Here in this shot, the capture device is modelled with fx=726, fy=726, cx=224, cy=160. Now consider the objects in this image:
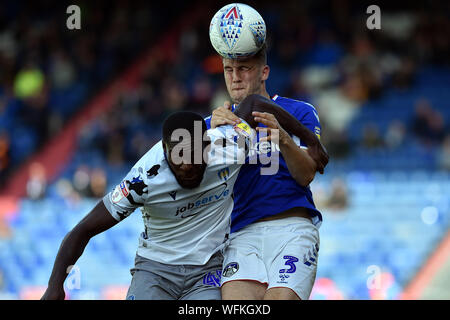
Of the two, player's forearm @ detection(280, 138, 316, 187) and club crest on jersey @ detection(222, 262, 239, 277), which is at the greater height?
player's forearm @ detection(280, 138, 316, 187)

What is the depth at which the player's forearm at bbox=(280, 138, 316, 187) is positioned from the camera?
450 cm

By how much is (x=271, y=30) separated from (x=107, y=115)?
4.53 m

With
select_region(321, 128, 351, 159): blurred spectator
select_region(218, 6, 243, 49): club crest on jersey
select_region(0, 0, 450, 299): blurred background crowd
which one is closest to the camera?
select_region(218, 6, 243, 49): club crest on jersey

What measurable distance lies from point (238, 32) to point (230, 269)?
153cm

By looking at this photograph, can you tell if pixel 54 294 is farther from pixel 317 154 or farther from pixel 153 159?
pixel 317 154

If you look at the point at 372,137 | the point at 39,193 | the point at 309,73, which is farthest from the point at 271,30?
the point at 39,193

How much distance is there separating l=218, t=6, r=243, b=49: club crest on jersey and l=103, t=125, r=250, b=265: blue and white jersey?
607 mm

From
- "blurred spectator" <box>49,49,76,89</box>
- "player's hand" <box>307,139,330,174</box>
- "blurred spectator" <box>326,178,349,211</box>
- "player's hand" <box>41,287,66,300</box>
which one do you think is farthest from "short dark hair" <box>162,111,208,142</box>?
"blurred spectator" <box>49,49,76,89</box>

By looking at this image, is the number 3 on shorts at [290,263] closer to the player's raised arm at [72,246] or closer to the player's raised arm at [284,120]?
the player's raised arm at [284,120]

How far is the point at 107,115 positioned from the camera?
15.5m

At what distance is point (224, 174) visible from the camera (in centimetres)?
445

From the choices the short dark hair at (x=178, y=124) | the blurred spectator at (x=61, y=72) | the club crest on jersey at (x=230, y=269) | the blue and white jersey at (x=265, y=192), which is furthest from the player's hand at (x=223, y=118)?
the blurred spectator at (x=61, y=72)

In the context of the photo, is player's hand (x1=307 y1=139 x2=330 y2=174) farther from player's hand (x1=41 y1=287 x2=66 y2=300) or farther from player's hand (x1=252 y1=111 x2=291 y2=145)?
player's hand (x1=41 y1=287 x2=66 y2=300)
